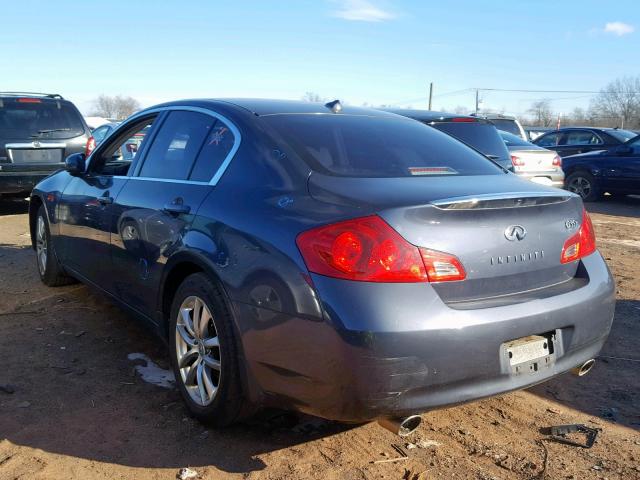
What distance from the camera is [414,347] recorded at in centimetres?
230

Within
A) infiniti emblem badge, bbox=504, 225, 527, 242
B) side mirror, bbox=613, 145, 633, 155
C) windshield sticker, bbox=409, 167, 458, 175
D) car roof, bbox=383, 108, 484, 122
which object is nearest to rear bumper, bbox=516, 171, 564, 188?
car roof, bbox=383, 108, 484, 122

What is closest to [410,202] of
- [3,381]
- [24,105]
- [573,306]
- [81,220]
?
[573,306]

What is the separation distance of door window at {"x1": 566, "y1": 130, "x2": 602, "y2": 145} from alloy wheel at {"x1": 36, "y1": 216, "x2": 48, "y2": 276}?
40.6 feet

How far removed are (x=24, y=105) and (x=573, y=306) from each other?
892 cm

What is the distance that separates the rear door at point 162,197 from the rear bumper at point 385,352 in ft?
2.84

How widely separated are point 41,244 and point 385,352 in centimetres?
440

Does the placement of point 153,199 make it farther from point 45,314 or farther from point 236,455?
point 45,314

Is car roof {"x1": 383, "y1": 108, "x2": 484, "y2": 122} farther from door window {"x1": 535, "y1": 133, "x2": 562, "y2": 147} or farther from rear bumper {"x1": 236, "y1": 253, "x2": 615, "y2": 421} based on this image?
door window {"x1": 535, "y1": 133, "x2": 562, "y2": 147}

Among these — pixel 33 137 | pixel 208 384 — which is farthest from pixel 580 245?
pixel 33 137

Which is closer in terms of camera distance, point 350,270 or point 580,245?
point 350,270

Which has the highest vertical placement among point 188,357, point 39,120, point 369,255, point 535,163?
point 39,120

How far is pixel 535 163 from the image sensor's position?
984 cm

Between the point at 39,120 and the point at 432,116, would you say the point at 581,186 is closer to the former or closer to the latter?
the point at 432,116

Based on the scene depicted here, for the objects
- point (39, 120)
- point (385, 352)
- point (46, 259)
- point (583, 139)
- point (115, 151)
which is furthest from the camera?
point (583, 139)
